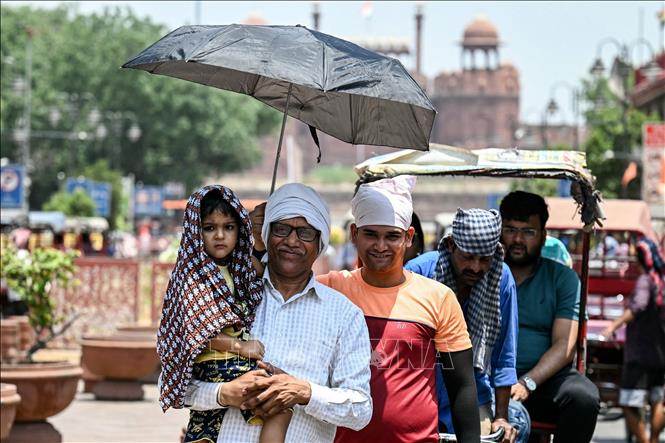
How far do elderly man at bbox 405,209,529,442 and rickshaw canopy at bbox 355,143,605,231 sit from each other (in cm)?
105

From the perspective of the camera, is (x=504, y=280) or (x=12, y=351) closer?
(x=504, y=280)

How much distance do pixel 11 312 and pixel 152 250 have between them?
1526 inches

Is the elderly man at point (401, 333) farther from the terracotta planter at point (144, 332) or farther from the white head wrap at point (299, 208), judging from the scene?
the terracotta planter at point (144, 332)

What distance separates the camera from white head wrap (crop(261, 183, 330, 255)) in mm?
5141

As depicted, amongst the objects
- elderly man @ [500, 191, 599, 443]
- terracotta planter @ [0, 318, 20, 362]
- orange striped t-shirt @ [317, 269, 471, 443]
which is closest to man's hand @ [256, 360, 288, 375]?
orange striped t-shirt @ [317, 269, 471, 443]

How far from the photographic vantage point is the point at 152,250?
197ft

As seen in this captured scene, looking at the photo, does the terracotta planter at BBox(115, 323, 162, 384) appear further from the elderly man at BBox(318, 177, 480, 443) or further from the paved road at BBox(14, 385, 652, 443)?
the elderly man at BBox(318, 177, 480, 443)

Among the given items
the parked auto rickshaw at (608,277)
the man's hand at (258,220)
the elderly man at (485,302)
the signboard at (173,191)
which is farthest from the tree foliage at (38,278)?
the signboard at (173,191)

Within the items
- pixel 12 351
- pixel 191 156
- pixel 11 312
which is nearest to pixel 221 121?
pixel 191 156

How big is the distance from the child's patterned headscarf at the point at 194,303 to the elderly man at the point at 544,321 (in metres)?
2.57

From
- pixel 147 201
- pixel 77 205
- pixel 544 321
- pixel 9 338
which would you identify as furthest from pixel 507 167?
pixel 147 201

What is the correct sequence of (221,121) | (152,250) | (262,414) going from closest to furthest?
(262,414) → (152,250) → (221,121)

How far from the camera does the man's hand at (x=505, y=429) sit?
6484mm

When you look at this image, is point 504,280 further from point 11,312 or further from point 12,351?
point 11,312
